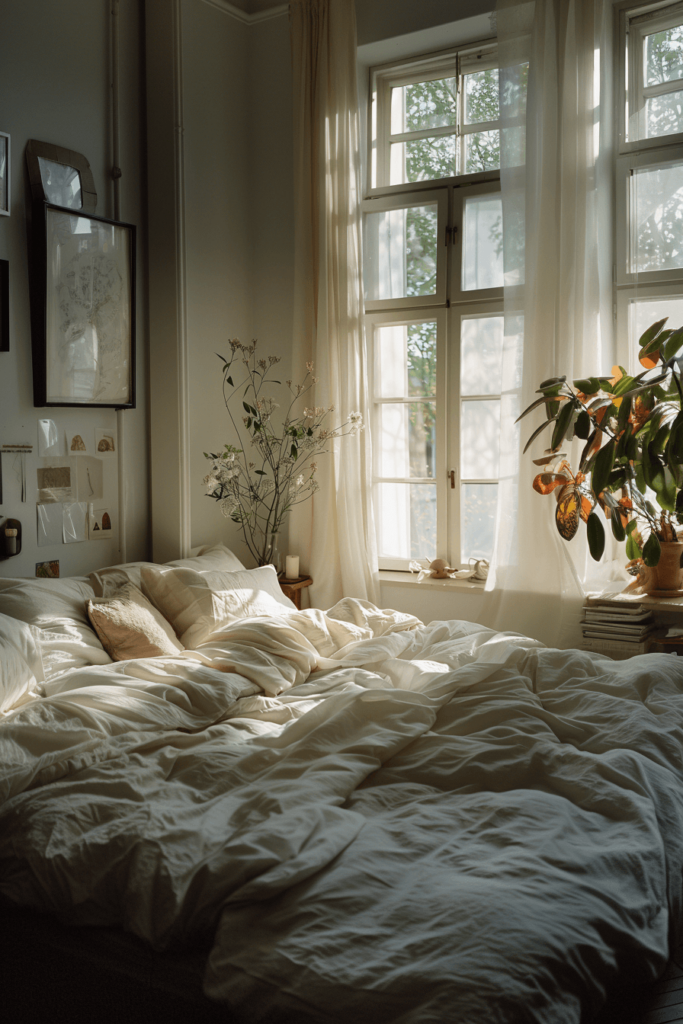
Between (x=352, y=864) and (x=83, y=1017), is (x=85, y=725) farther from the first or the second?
(x=352, y=864)

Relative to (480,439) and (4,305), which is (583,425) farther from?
(4,305)

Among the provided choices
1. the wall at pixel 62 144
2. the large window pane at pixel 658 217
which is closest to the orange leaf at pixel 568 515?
the large window pane at pixel 658 217

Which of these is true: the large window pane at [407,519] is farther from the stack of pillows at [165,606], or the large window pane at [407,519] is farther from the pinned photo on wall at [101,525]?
the pinned photo on wall at [101,525]

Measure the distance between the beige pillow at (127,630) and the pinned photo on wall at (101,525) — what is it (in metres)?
0.73

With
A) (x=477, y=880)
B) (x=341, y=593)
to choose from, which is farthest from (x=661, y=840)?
(x=341, y=593)

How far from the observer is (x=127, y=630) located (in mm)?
2721

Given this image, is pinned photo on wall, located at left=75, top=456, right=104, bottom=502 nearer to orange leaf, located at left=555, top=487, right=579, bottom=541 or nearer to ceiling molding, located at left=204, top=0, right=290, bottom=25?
orange leaf, located at left=555, top=487, right=579, bottom=541

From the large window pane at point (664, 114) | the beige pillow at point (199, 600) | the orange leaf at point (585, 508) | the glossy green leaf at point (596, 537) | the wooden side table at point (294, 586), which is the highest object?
the large window pane at point (664, 114)

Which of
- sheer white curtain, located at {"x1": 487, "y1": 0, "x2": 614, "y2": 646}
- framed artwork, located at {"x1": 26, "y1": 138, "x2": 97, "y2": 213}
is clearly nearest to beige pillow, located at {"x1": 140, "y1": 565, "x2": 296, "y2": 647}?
sheer white curtain, located at {"x1": 487, "y1": 0, "x2": 614, "y2": 646}

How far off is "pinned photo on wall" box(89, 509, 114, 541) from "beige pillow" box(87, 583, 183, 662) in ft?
2.39

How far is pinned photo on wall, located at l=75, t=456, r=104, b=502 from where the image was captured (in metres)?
3.42

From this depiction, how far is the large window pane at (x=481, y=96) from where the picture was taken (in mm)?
3924

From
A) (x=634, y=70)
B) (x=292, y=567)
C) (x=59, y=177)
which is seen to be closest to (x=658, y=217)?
(x=634, y=70)

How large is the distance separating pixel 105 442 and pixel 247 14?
2.40 metres
